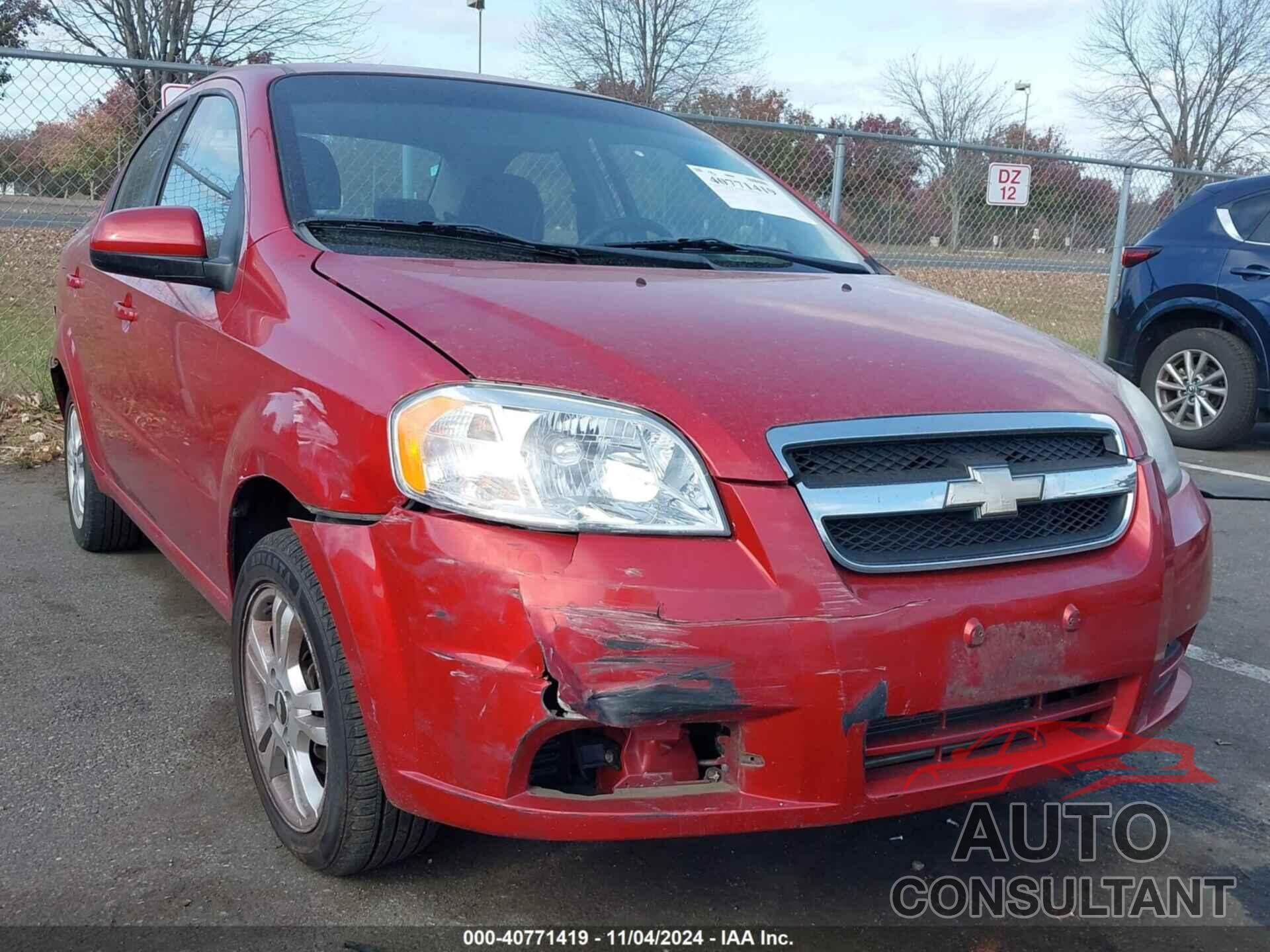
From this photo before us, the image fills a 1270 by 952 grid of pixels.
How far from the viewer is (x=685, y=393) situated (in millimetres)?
2002

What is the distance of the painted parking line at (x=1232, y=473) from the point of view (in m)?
6.54

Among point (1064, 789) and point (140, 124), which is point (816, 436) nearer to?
point (1064, 789)

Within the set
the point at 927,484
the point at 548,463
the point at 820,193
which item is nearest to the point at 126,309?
the point at 548,463

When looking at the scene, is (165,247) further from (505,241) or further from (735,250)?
(735,250)

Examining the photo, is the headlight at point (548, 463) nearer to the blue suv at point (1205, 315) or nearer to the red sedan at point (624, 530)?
the red sedan at point (624, 530)

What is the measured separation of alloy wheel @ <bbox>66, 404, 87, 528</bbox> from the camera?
14.5 ft

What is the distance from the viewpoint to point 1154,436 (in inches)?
99.4

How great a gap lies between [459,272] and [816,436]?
88 centimetres

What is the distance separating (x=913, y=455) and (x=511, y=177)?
56.0 inches

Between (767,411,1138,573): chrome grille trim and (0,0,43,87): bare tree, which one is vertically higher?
(0,0,43,87): bare tree

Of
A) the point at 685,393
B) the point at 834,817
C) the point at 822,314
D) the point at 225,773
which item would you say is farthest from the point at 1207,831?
the point at 225,773

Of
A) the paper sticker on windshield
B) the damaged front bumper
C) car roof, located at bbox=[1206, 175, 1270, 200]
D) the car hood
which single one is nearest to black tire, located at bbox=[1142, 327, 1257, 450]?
car roof, located at bbox=[1206, 175, 1270, 200]

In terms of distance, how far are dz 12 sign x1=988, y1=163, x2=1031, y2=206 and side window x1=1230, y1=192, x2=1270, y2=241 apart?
223 cm
